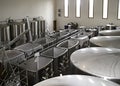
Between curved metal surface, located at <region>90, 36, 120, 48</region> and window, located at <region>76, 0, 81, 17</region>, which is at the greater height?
window, located at <region>76, 0, 81, 17</region>

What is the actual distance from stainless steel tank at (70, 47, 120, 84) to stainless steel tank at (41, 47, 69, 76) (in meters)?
0.56

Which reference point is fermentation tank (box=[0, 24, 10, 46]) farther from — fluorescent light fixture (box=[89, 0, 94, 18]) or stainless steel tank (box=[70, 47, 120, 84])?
fluorescent light fixture (box=[89, 0, 94, 18])

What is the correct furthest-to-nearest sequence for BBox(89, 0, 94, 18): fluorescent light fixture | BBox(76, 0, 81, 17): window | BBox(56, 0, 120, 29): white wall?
BBox(76, 0, 81, 17): window < BBox(89, 0, 94, 18): fluorescent light fixture < BBox(56, 0, 120, 29): white wall

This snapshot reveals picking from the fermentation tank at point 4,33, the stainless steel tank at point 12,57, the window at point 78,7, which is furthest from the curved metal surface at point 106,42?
the window at point 78,7

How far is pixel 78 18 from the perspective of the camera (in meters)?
9.95

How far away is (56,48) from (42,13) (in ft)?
18.8

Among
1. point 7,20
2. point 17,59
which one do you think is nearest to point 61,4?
point 7,20

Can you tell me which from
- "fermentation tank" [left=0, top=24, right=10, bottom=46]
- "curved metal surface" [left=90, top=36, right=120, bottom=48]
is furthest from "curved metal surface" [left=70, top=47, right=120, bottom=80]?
"fermentation tank" [left=0, top=24, right=10, bottom=46]

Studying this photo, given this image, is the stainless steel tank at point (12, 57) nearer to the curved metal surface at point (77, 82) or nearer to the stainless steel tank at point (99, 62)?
the stainless steel tank at point (99, 62)

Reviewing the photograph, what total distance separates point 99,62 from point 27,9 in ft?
20.6

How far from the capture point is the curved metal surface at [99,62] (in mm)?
2319

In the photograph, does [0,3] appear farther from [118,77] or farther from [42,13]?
[118,77]

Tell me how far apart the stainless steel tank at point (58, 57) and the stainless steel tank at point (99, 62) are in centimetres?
56

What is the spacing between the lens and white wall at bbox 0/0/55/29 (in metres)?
7.01
